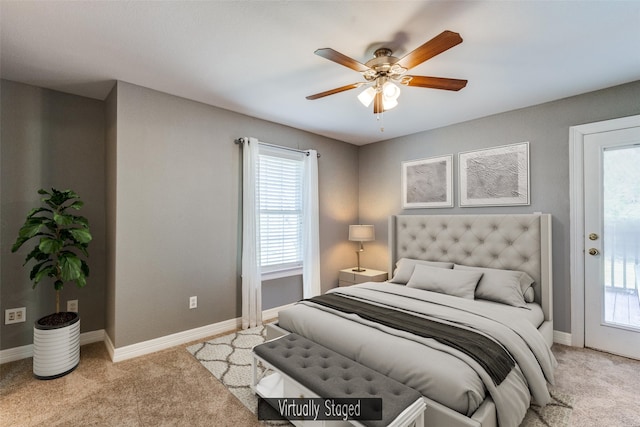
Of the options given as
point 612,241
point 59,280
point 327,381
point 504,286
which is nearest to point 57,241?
point 59,280

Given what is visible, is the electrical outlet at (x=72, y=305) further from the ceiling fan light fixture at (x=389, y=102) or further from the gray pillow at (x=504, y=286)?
the gray pillow at (x=504, y=286)

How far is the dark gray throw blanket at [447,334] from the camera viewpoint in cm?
156

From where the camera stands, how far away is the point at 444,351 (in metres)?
1.61

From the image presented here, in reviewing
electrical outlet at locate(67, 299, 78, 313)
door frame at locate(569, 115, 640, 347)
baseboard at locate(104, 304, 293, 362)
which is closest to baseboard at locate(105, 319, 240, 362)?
baseboard at locate(104, 304, 293, 362)

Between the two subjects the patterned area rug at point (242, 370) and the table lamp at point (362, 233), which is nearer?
the patterned area rug at point (242, 370)

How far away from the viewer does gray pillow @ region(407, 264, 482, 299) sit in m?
2.74

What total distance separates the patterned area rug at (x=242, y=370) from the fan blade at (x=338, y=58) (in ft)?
7.23

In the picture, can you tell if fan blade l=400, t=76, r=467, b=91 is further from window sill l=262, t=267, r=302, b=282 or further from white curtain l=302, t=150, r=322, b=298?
window sill l=262, t=267, r=302, b=282

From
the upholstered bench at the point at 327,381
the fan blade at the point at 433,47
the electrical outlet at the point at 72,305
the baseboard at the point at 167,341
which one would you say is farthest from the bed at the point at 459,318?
the electrical outlet at the point at 72,305

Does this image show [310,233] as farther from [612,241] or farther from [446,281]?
[612,241]

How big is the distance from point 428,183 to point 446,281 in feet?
4.76

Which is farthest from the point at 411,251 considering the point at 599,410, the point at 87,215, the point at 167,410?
the point at 87,215

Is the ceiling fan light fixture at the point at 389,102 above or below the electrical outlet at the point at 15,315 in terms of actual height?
above

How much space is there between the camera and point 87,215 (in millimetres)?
2873
